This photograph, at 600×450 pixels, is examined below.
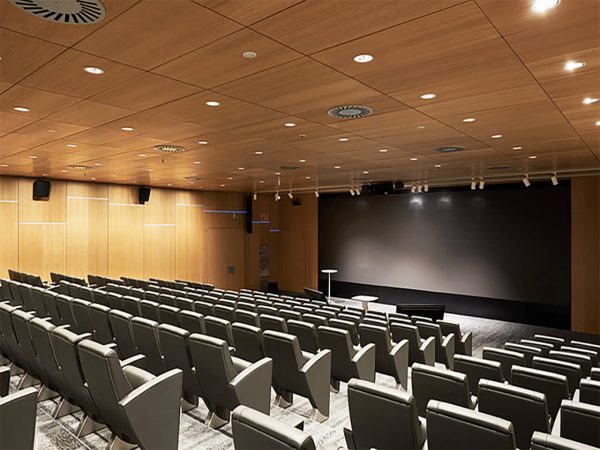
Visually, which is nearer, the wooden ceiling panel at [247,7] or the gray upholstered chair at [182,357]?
the wooden ceiling panel at [247,7]

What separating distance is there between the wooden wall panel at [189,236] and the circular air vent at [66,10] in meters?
13.7

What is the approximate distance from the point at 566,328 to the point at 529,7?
39.0ft

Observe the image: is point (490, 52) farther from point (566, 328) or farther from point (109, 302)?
point (566, 328)

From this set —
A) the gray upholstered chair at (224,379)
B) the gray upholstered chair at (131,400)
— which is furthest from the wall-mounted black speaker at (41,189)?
the gray upholstered chair at (131,400)

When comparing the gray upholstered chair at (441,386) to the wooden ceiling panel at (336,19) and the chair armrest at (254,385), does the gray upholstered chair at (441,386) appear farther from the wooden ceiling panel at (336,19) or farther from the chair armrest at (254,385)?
the wooden ceiling panel at (336,19)

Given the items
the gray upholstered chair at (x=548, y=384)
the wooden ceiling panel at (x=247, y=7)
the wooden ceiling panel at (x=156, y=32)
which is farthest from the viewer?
the gray upholstered chair at (x=548, y=384)

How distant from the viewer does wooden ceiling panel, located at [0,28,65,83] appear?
11.2ft

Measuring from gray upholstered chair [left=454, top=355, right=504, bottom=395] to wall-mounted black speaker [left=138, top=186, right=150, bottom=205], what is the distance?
12664 millimetres

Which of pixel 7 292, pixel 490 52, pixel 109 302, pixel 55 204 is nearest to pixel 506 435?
pixel 490 52

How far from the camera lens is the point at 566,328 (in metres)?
12.1

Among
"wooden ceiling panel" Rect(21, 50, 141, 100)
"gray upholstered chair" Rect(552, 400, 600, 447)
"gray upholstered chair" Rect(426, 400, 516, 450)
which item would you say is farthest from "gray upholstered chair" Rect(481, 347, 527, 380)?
"wooden ceiling panel" Rect(21, 50, 141, 100)

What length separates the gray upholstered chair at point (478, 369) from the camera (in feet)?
14.5

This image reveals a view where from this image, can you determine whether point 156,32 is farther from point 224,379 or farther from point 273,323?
point 273,323

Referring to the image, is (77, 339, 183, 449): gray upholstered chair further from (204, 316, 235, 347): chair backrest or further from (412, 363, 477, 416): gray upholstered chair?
(412, 363, 477, 416): gray upholstered chair
